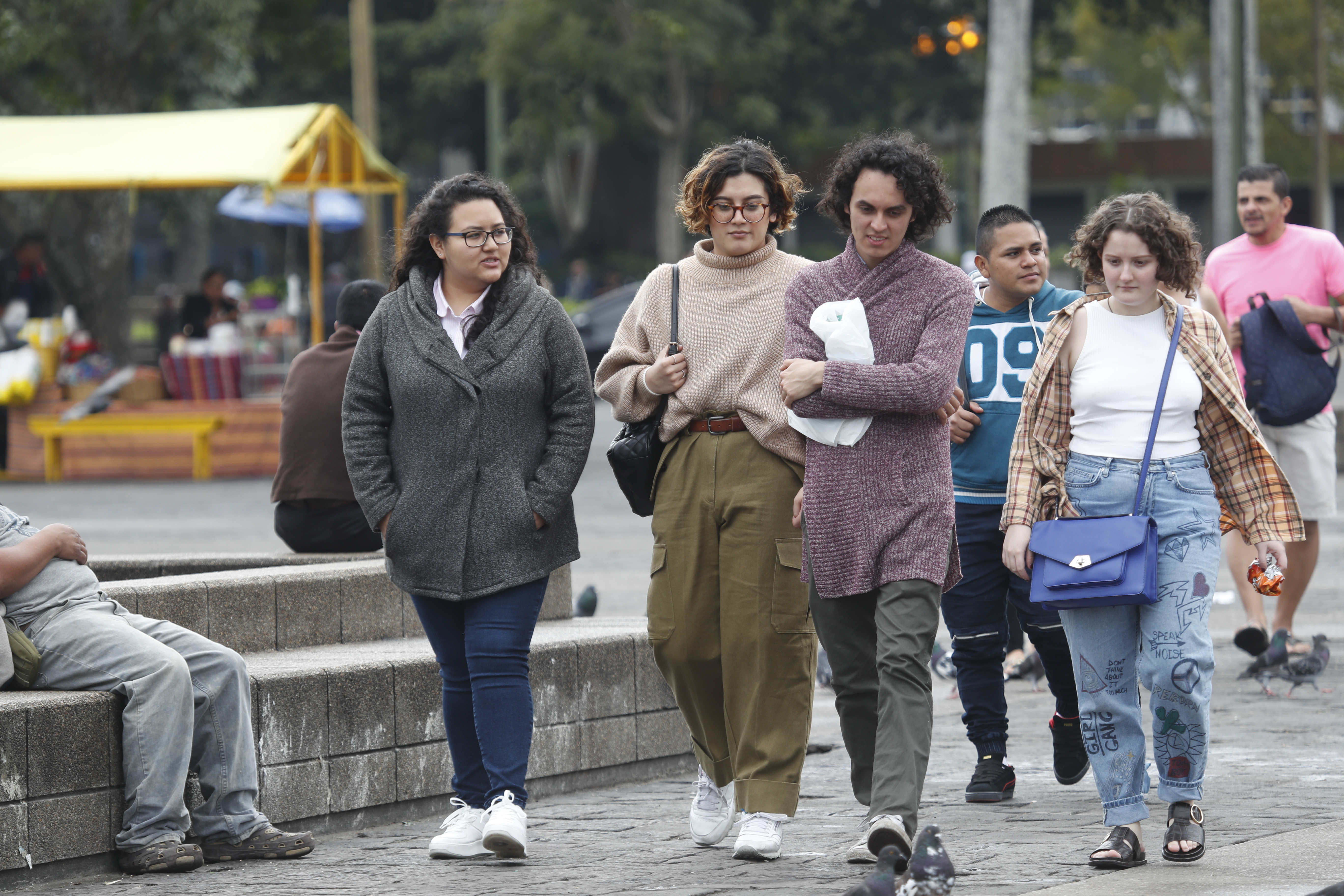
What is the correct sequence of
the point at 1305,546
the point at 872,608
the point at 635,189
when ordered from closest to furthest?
the point at 872,608 < the point at 1305,546 < the point at 635,189

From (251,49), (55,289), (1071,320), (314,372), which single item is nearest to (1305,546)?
(1071,320)

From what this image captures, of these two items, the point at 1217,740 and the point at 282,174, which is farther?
the point at 282,174

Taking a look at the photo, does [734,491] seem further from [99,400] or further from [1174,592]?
[99,400]

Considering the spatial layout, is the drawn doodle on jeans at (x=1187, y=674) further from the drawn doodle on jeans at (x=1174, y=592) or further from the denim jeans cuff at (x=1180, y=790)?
the denim jeans cuff at (x=1180, y=790)

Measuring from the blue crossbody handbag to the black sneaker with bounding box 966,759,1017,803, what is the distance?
3.41 feet

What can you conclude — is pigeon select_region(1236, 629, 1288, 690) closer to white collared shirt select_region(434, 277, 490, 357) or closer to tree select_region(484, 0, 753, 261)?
white collared shirt select_region(434, 277, 490, 357)

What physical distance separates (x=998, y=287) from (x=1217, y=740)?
6.13ft

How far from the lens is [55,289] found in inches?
949

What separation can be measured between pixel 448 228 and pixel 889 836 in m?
1.98

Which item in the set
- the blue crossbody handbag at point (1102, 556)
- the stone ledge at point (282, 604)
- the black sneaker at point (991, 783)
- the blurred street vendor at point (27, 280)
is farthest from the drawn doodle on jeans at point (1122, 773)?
the blurred street vendor at point (27, 280)

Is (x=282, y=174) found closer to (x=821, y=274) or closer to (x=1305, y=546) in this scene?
(x=1305, y=546)

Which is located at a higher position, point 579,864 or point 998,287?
point 998,287

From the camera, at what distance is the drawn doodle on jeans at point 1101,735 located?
4.79 m

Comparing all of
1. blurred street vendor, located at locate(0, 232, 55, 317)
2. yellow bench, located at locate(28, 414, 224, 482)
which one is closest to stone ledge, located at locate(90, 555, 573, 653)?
yellow bench, located at locate(28, 414, 224, 482)
